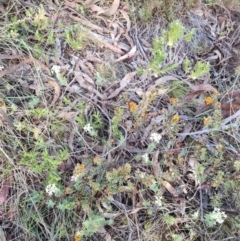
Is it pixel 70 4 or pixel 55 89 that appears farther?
pixel 70 4

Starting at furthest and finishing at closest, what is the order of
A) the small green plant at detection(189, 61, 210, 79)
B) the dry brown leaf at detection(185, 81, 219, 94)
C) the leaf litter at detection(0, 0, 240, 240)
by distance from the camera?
the dry brown leaf at detection(185, 81, 219, 94) < the small green plant at detection(189, 61, 210, 79) < the leaf litter at detection(0, 0, 240, 240)

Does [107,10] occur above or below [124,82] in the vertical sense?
above

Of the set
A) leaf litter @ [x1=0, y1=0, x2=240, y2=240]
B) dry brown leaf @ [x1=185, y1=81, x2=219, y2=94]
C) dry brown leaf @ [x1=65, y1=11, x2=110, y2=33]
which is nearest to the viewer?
leaf litter @ [x1=0, y1=0, x2=240, y2=240]

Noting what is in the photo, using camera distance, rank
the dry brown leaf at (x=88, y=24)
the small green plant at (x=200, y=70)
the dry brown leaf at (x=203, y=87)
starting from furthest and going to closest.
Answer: the dry brown leaf at (x=88, y=24) → the dry brown leaf at (x=203, y=87) → the small green plant at (x=200, y=70)

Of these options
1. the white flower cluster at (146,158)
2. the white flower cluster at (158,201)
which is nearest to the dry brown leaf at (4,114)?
the white flower cluster at (146,158)

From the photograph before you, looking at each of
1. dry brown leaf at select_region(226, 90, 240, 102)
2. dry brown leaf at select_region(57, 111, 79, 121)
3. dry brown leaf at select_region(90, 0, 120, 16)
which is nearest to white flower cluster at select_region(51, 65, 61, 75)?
dry brown leaf at select_region(57, 111, 79, 121)

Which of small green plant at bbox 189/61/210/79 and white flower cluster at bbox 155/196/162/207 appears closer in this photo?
white flower cluster at bbox 155/196/162/207

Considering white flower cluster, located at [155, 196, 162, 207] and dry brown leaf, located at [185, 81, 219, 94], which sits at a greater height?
dry brown leaf, located at [185, 81, 219, 94]

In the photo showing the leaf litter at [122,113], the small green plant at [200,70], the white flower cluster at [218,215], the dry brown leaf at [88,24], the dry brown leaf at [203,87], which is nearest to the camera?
the white flower cluster at [218,215]

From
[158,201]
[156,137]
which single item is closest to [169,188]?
[158,201]

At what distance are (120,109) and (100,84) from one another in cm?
20

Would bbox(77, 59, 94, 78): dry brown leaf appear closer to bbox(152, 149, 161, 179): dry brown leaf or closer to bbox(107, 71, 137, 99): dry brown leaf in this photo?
bbox(107, 71, 137, 99): dry brown leaf

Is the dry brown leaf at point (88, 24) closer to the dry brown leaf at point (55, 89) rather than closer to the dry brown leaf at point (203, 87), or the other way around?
the dry brown leaf at point (55, 89)

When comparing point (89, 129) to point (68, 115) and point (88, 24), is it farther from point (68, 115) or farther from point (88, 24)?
point (88, 24)
